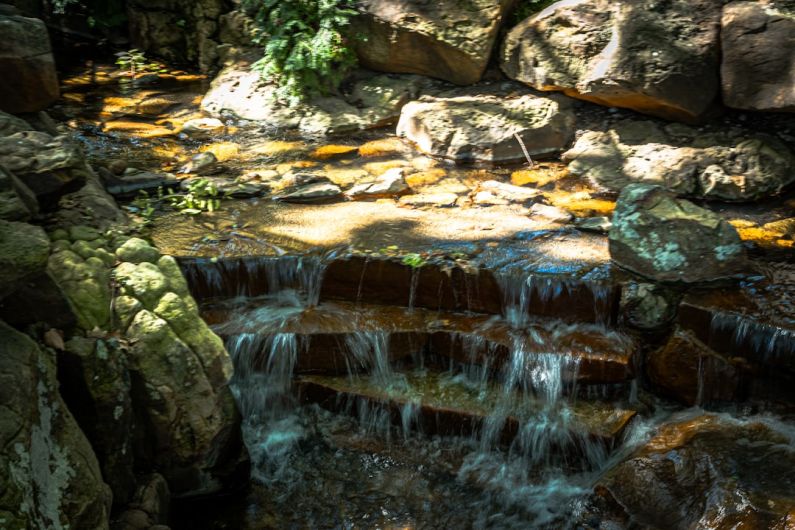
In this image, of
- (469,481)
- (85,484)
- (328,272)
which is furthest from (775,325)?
(85,484)

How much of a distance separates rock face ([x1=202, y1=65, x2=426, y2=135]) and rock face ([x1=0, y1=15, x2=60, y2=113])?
3159mm

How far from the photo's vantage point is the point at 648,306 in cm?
447

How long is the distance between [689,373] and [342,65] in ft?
16.3

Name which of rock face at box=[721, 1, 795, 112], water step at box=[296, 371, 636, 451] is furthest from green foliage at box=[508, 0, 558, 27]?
water step at box=[296, 371, 636, 451]

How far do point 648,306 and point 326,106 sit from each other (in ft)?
14.4

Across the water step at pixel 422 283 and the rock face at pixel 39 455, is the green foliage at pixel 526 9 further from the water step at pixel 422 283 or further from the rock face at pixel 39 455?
the rock face at pixel 39 455

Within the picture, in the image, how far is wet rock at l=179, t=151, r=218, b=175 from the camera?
20.7ft

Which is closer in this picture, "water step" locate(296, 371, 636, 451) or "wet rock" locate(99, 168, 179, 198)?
"water step" locate(296, 371, 636, 451)

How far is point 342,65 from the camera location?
762 centimetres

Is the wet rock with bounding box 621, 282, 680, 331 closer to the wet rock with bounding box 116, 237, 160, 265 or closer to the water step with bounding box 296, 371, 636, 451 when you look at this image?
the water step with bounding box 296, 371, 636, 451

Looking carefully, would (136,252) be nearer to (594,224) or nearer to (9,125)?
(9,125)

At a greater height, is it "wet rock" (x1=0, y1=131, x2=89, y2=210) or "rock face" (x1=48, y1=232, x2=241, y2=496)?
"wet rock" (x1=0, y1=131, x2=89, y2=210)

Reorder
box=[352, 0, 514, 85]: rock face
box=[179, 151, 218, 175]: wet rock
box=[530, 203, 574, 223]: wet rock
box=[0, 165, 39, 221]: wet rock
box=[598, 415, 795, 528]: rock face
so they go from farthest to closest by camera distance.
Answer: box=[352, 0, 514, 85]: rock face → box=[179, 151, 218, 175]: wet rock → box=[530, 203, 574, 223]: wet rock → box=[598, 415, 795, 528]: rock face → box=[0, 165, 39, 221]: wet rock

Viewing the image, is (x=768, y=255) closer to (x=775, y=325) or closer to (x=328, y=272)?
(x=775, y=325)
